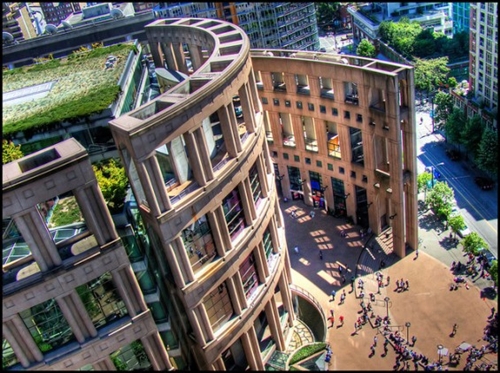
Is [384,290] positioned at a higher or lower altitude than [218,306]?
lower

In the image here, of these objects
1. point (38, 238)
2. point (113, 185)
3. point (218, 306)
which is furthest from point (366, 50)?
point (38, 238)

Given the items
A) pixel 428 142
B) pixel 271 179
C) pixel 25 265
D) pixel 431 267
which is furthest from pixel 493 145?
pixel 25 265

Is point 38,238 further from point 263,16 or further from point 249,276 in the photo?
point 263,16

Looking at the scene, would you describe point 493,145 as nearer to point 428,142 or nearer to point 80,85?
point 428,142

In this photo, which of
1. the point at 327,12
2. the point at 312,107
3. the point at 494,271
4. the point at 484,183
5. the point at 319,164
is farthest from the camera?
the point at 327,12

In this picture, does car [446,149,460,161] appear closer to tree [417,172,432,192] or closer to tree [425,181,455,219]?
tree [417,172,432,192]

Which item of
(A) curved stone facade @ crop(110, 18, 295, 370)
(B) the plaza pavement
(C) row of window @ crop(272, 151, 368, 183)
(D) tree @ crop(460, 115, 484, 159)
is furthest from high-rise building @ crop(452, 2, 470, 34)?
(A) curved stone facade @ crop(110, 18, 295, 370)

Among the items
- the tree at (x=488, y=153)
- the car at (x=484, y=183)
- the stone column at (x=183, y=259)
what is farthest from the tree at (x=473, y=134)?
the stone column at (x=183, y=259)
